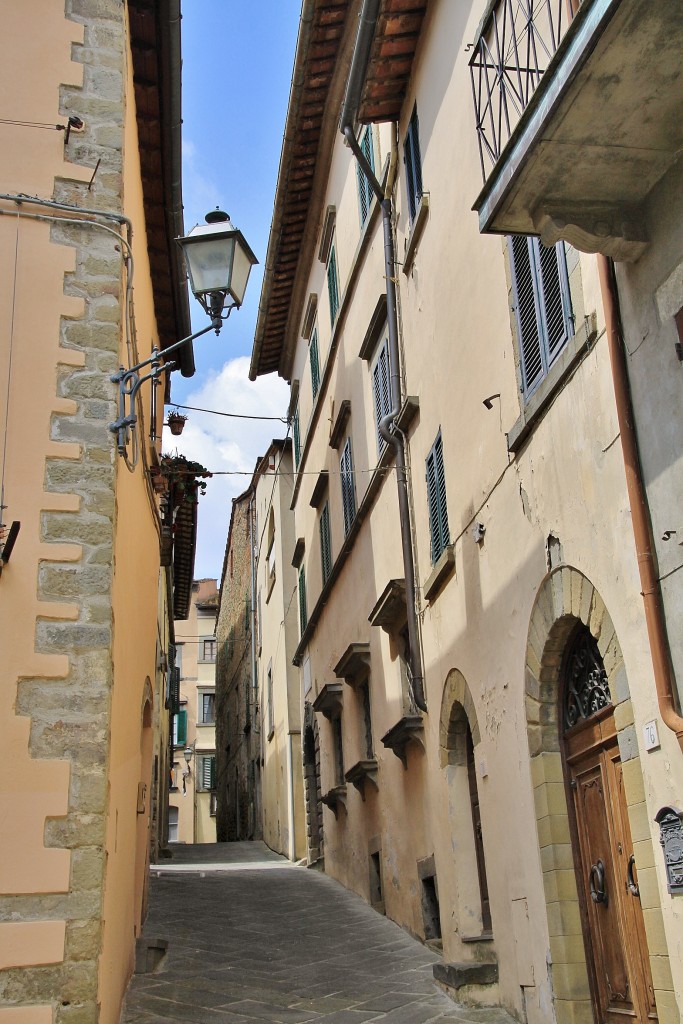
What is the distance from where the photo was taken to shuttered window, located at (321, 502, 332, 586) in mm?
15984

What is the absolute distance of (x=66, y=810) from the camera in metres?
6.11

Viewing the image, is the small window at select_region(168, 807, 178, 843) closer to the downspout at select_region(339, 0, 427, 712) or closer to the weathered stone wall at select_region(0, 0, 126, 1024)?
the downspout at select_region(339, 0, 427, 712)

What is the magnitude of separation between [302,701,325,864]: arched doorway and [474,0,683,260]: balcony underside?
1225 centimetres

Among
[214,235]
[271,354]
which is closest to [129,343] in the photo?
[214,235]

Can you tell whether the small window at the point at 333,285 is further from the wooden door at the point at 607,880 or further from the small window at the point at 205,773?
the small window at the point at 205,773

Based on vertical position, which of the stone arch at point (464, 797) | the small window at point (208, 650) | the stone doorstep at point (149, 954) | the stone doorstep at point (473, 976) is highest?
the small window at point (208, 650)

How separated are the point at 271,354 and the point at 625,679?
15609 millimetres

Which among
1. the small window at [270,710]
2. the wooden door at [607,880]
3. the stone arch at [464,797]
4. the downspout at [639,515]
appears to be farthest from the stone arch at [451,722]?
the small window at [270,710]

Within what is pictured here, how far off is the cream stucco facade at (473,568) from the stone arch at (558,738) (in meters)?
0.01

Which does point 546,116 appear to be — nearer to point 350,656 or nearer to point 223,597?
point 350,656

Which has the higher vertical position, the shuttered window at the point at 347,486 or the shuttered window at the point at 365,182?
the shuttered window at the point at 365,182

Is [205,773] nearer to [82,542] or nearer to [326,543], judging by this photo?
[326,543]

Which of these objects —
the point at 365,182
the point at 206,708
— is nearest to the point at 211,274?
the point at 365,182

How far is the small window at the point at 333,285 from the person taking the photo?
1534cm
